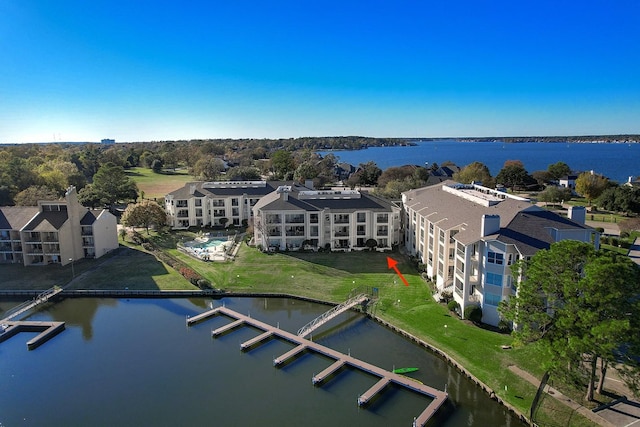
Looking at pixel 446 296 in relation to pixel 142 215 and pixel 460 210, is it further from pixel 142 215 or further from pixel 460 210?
pixel 142 215

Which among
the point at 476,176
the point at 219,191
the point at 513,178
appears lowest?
the point at 513,178

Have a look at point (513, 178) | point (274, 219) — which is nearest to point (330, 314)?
point (274, 219)

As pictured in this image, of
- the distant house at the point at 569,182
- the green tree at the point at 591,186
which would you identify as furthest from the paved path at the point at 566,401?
the distant house at the point at 569,182

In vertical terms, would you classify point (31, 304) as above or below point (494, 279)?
below

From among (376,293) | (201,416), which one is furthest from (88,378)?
(376,293)

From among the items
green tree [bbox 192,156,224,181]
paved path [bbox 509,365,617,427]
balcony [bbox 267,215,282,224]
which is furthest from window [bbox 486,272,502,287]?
green tree [bbox 192,156,224,181]

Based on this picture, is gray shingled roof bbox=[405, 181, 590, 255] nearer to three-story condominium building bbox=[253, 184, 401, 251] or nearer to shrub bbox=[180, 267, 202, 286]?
three-story condominium building bbox=[253, 184, 401, 251]
